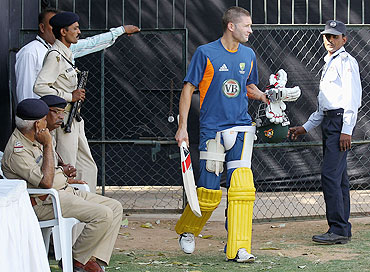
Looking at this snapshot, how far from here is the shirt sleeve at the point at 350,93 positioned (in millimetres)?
6578

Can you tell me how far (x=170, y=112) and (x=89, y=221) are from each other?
3988 millimetres

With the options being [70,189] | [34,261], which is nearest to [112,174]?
[70,189]

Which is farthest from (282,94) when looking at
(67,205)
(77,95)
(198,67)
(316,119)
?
(67,205)

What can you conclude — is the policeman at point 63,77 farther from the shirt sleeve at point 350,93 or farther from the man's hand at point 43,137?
the shirt sleeve at point 350,93

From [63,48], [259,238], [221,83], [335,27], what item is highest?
[335,27]

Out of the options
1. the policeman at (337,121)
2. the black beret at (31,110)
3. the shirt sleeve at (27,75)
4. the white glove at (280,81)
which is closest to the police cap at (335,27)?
the policeman at (337,121)

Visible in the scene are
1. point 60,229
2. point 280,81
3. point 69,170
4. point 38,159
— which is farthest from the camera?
point 280,81

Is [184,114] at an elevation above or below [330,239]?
above

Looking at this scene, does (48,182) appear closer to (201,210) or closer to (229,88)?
(201,210)

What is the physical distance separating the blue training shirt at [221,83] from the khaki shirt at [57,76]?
0.92m

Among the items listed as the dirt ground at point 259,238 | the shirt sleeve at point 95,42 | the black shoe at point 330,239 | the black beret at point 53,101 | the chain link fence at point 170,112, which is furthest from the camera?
the chain link fence at point 170,112

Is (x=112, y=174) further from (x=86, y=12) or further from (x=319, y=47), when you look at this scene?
(x=319, y=47)

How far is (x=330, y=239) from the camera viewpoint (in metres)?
6.71

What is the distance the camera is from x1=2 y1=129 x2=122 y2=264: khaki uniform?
5.07m
